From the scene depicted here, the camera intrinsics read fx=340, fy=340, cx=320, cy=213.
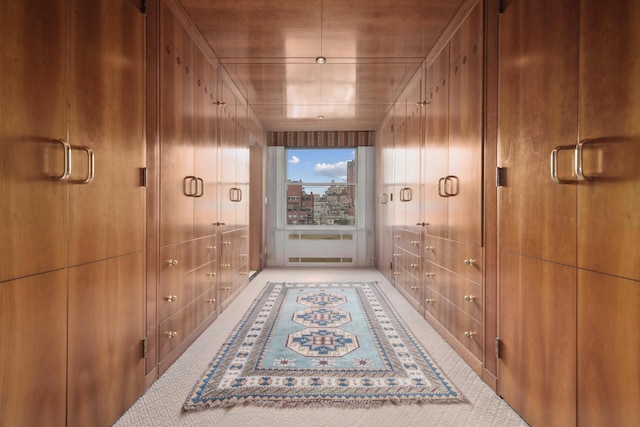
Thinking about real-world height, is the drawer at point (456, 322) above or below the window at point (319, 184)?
below

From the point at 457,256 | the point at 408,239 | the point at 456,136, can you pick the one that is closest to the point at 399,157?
the point at 408,239

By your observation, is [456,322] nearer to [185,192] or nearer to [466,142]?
[466,142]

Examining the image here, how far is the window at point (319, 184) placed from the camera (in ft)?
20.8

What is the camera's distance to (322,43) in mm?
2990

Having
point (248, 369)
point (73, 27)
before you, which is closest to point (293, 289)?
point (248, 369)

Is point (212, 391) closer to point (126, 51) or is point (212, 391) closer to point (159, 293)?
point (159, 293)

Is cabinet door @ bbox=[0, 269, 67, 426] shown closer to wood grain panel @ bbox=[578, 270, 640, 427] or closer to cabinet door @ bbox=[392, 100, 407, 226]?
wood grain panel @ bbox=[578, 270, 640, 427]

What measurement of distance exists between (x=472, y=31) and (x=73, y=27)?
225 centimetres

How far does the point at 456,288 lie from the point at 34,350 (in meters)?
2.41

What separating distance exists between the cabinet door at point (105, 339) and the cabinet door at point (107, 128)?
10 centimetres

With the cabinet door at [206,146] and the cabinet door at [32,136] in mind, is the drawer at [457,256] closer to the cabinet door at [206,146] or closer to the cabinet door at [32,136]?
the cabinet door at [206,146]

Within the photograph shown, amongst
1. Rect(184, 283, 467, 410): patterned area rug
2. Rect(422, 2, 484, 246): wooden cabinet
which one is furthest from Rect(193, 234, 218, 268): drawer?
Rect(422, 2, 484, 246): wooden cabinet

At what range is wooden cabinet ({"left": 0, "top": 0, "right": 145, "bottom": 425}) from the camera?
44.2 inches

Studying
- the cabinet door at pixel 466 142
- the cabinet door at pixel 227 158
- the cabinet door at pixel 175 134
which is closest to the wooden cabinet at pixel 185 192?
the cabinet door at pixel 175 134
